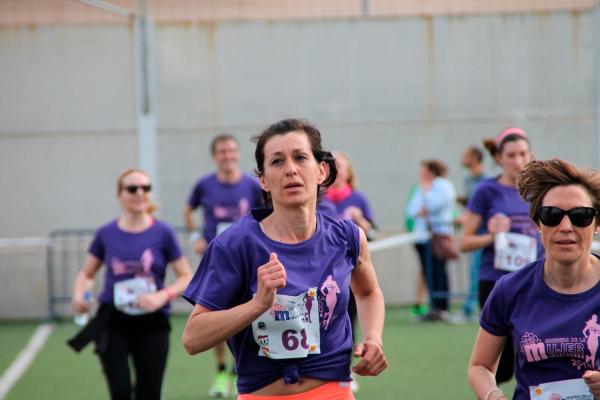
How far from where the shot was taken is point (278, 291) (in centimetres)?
423

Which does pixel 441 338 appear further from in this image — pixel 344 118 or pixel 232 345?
pixel 232 345

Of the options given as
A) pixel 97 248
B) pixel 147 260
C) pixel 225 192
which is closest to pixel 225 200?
pixel 225 192

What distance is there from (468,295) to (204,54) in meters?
5.13

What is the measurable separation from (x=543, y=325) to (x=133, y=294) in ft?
12.4

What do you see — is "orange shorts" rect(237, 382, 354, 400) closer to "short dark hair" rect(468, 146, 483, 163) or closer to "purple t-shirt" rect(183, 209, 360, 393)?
"purple t-shirt" rect(183, 209, 360, 393)

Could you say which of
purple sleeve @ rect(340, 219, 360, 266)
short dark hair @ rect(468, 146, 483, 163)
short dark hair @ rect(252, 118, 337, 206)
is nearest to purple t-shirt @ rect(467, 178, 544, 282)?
purple sleeve @ rect(340, 219, 360, 266)

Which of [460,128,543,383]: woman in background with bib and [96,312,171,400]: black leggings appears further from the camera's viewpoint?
[460,128,543,383]: woman in background with bib

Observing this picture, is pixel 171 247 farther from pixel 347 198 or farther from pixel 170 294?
pixel 347 198

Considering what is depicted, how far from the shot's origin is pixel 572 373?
4.11 meters

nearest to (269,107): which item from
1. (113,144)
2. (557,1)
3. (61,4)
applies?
(113,144)

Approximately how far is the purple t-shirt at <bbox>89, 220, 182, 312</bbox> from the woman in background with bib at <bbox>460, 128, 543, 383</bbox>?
6.89ft

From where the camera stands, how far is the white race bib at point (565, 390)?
13.4ft

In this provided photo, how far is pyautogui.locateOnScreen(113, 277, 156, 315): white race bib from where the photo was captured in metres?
7.28

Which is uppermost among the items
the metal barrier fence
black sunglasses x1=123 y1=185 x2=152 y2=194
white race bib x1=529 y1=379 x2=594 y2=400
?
black sunglasses x1=123 y1=185 x2=152 y2=194
